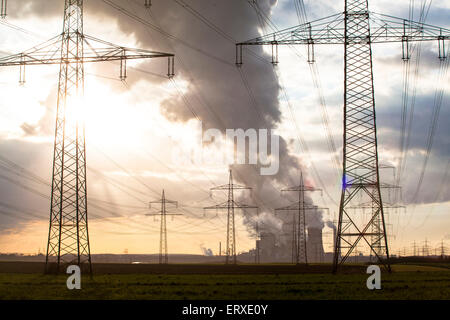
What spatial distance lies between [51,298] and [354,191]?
30981mm

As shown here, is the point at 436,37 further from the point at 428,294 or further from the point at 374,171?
Result: the point at 428,294

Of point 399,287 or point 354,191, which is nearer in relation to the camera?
point 399,287

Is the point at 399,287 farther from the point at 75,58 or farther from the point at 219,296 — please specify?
the point at 75,58

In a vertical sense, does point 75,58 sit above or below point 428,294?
above

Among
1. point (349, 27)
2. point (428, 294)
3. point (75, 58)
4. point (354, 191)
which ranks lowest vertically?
point (428, 294)

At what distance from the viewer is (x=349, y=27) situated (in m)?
59.3

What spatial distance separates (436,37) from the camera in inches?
2181
